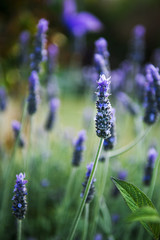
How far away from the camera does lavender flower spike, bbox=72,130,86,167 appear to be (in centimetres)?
106

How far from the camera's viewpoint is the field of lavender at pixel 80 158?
0.74 metres

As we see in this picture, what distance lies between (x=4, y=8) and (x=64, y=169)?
1107mm

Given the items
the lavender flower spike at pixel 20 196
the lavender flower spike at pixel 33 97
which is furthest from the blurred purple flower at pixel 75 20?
the lavender flower spike at pixel 20 196

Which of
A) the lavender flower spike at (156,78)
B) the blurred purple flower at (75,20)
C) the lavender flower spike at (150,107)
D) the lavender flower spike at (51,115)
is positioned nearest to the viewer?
the lavender flower spike at (156,78)

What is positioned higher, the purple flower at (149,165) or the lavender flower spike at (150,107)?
the lavender flower spike at (150,107)

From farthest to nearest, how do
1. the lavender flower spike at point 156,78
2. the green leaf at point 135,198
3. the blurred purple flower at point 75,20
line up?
1. the blurred purple flower at point 75,20
2. the lavender flower spike at point 156,78
3. the green leaf at point 135,198

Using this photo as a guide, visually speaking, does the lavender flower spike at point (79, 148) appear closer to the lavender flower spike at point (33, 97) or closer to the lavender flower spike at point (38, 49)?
the lavender flower spike at point (33, 97)

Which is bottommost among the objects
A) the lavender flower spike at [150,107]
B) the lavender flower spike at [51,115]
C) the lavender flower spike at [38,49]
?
the lavender flower spike at [150,107]

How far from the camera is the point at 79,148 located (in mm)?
1075

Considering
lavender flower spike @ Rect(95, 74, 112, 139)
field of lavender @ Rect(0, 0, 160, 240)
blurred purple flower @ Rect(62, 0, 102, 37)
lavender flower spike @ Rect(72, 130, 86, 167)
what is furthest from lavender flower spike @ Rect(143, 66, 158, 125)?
blurred purple flower @ Rect(62, 0, 102, 37)

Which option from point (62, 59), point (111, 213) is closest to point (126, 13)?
point (62, 59)

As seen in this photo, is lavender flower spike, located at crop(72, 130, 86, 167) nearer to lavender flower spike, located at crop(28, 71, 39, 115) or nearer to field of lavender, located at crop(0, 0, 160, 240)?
field of lavender, located at crop(0, 0, 160, 240)

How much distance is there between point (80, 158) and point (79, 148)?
0.18 feet

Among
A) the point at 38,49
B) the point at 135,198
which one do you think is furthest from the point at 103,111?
the point at 38,49
